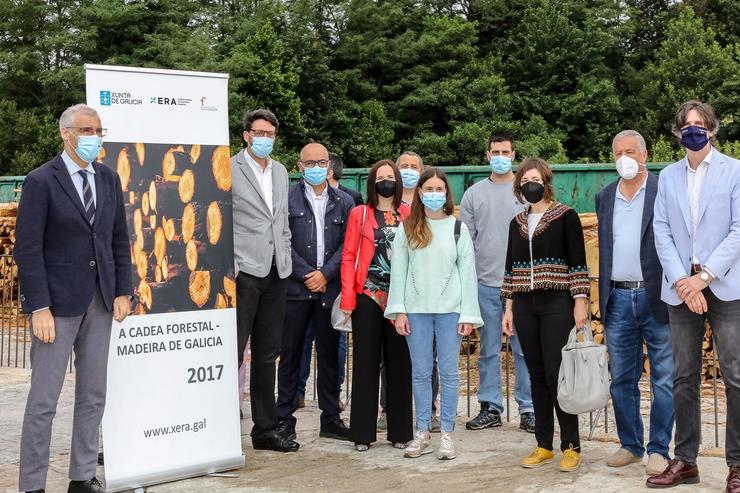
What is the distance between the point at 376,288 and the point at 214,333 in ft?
3.87

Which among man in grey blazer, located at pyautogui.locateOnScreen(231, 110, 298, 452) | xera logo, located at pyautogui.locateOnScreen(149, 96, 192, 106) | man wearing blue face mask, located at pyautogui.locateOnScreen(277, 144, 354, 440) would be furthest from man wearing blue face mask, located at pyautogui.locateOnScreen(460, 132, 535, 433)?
xera logo, located at pyautogui.locateOnScreen(149, 96, 192, 106)

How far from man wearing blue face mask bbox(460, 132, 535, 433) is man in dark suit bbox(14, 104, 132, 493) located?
2.79 m

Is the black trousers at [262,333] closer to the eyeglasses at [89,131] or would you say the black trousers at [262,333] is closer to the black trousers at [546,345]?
the eyeglasses at [89,131]

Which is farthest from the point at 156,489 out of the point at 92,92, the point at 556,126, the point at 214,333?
the point at 556,126

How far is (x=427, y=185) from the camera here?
231 inches

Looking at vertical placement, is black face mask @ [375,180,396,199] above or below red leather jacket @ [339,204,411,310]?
above

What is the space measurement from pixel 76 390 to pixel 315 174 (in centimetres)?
238

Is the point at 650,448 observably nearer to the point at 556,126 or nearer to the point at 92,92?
the point at 92,92

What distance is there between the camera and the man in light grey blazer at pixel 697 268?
471 centimetres

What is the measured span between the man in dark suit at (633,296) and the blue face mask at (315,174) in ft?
6.69

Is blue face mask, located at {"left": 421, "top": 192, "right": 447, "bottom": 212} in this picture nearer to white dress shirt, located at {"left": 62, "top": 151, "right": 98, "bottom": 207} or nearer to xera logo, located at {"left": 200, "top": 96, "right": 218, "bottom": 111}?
xera logo, located at {"left": 200, "top": 96, "right": 218, "bottom": 111}

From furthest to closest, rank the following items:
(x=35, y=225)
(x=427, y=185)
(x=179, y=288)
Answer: (x=427, y=185)
(x=179, y=288)
(x=35, y=225)

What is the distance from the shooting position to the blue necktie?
4.74 metres

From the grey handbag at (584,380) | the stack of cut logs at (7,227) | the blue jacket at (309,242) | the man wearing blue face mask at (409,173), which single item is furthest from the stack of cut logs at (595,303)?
the stack of cut logs at (7,227)
